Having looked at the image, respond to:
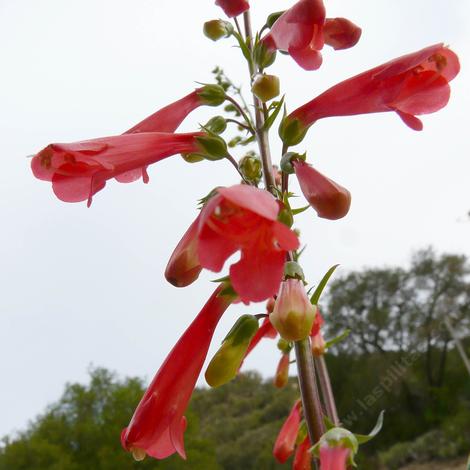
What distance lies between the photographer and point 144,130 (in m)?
1.28

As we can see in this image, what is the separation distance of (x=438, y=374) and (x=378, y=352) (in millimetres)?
1931

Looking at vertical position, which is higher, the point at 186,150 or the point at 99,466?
the point at 186,150

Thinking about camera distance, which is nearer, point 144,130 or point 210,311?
point 210,311

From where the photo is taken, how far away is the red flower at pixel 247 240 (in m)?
0.63

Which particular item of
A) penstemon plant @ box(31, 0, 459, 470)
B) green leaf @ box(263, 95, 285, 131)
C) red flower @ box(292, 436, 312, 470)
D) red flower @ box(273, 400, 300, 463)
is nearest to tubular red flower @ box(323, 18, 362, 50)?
penstemon plant @ box(31, 0, 459, 470)

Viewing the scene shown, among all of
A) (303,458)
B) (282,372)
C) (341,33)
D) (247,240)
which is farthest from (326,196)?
(282,372)

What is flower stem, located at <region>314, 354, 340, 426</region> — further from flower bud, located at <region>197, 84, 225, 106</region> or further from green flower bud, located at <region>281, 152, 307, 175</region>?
flower bud, located at <region>197, 84, 225, 106</region>

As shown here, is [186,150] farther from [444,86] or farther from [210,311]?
[444,86]

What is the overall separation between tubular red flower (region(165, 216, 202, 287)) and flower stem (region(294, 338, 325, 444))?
243 mm

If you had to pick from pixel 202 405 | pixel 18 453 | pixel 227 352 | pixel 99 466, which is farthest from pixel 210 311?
pixel 202 405

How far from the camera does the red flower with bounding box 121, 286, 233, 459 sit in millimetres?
936

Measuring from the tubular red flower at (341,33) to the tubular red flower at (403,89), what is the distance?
0.16 m

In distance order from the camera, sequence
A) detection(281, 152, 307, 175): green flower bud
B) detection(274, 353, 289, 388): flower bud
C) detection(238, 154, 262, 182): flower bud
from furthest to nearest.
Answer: detection(274, 353, 289, 388): flower bud
detection(238, 154, 262, 182): flower bud
detection(281, 152, 307, 175): green flower bud

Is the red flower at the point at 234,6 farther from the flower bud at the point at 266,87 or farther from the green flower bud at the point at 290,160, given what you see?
the green flower bud at the point at 290,160
